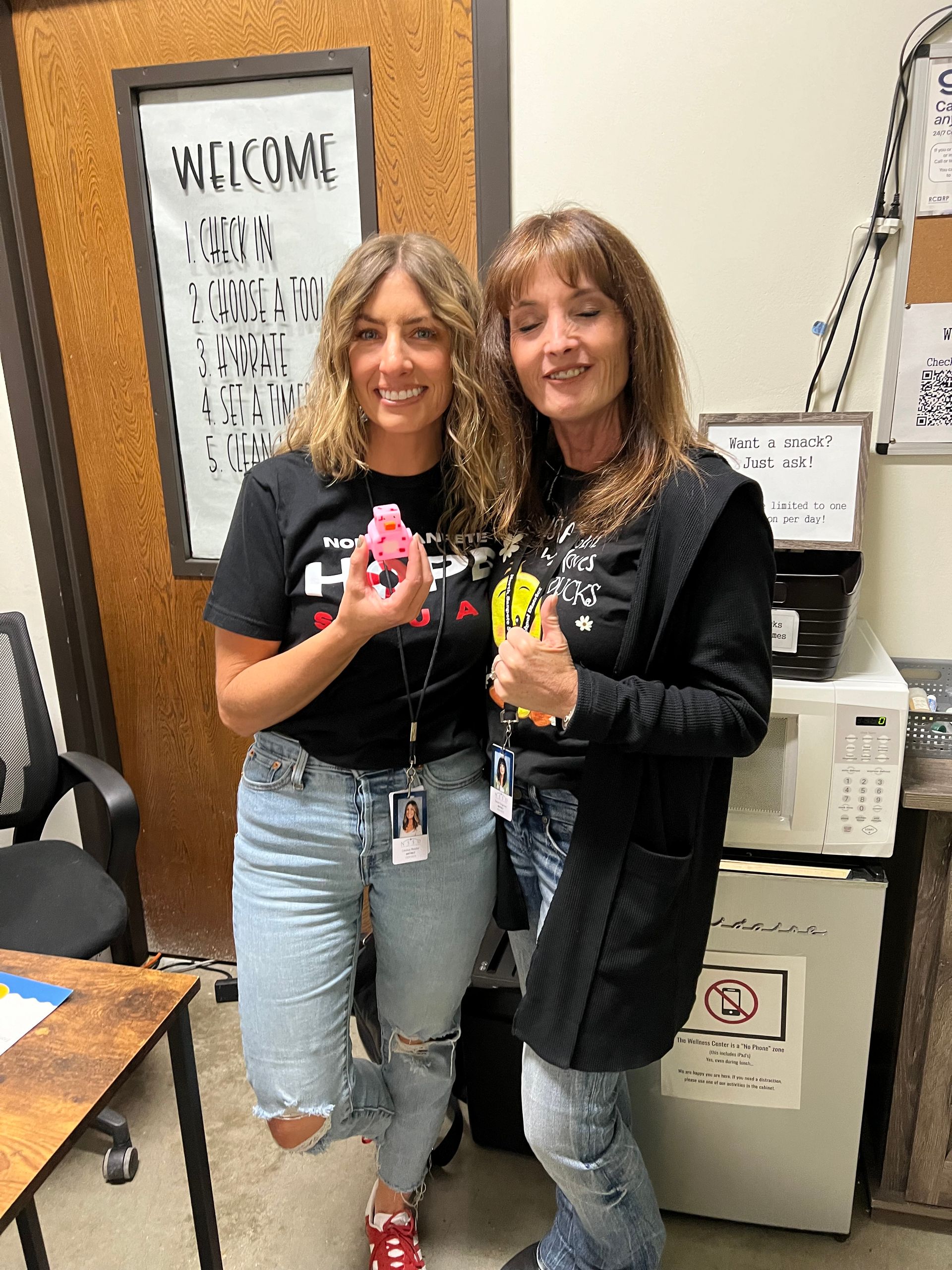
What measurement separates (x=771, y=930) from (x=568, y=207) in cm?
116

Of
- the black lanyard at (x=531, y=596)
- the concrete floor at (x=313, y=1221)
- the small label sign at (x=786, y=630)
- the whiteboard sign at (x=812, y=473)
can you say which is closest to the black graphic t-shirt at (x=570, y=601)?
the black lanyard at (x=531, y=596)

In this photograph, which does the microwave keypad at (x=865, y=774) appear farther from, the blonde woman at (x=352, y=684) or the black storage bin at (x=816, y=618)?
the blonde woman at (x=352, y=684)

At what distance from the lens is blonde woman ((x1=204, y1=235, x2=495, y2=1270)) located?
1257 mm

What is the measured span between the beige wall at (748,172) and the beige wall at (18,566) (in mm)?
1294

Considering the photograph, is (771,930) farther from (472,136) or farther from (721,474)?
(472,136)

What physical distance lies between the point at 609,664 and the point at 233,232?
4.54ft

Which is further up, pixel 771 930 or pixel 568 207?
pixel 568 207

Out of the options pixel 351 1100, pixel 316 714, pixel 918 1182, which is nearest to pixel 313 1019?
pixel 351 1100

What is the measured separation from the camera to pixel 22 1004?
3.48 ft

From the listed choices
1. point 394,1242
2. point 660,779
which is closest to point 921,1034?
point 660,779

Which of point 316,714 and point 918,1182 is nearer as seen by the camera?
point 316,714

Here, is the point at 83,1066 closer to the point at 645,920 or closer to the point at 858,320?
the point at 645,920

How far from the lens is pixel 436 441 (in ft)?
4.50

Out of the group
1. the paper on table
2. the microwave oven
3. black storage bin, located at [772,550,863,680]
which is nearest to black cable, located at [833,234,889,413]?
black storage bin, located at [772,550,863,680]
